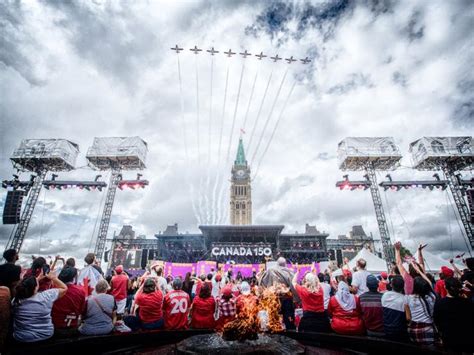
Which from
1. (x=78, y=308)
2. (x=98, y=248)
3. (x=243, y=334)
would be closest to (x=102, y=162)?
(x=98, y=248)

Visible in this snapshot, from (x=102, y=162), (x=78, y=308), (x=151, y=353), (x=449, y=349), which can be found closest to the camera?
(x=449, y=349)

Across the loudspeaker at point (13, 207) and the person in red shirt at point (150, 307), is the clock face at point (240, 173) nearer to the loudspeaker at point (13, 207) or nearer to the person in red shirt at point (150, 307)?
the loudspeaker at point (13, 207)

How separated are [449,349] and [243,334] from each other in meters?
2.65

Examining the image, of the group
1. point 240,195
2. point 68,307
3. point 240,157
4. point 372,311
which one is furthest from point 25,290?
point 240,157

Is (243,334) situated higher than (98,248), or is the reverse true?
(98,248)

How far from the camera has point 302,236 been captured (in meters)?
32.8

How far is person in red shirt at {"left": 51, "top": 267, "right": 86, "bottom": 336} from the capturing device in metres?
3.57

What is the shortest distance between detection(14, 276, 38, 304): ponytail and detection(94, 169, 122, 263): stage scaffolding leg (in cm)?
1761

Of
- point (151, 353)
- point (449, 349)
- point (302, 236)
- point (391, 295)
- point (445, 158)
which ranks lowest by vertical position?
point (151, 353)

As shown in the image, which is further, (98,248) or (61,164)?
(61,164)

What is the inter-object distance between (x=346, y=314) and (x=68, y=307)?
4.73 meters

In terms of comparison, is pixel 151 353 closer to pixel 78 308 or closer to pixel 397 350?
pixel 78 308

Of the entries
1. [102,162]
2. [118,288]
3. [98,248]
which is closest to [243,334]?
[118,288]

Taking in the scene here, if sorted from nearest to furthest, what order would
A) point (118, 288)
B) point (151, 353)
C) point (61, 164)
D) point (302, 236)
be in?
1. point (151, 353)
2. point (118, 288)
3. point (61, 164)
4. point (302, 236)
